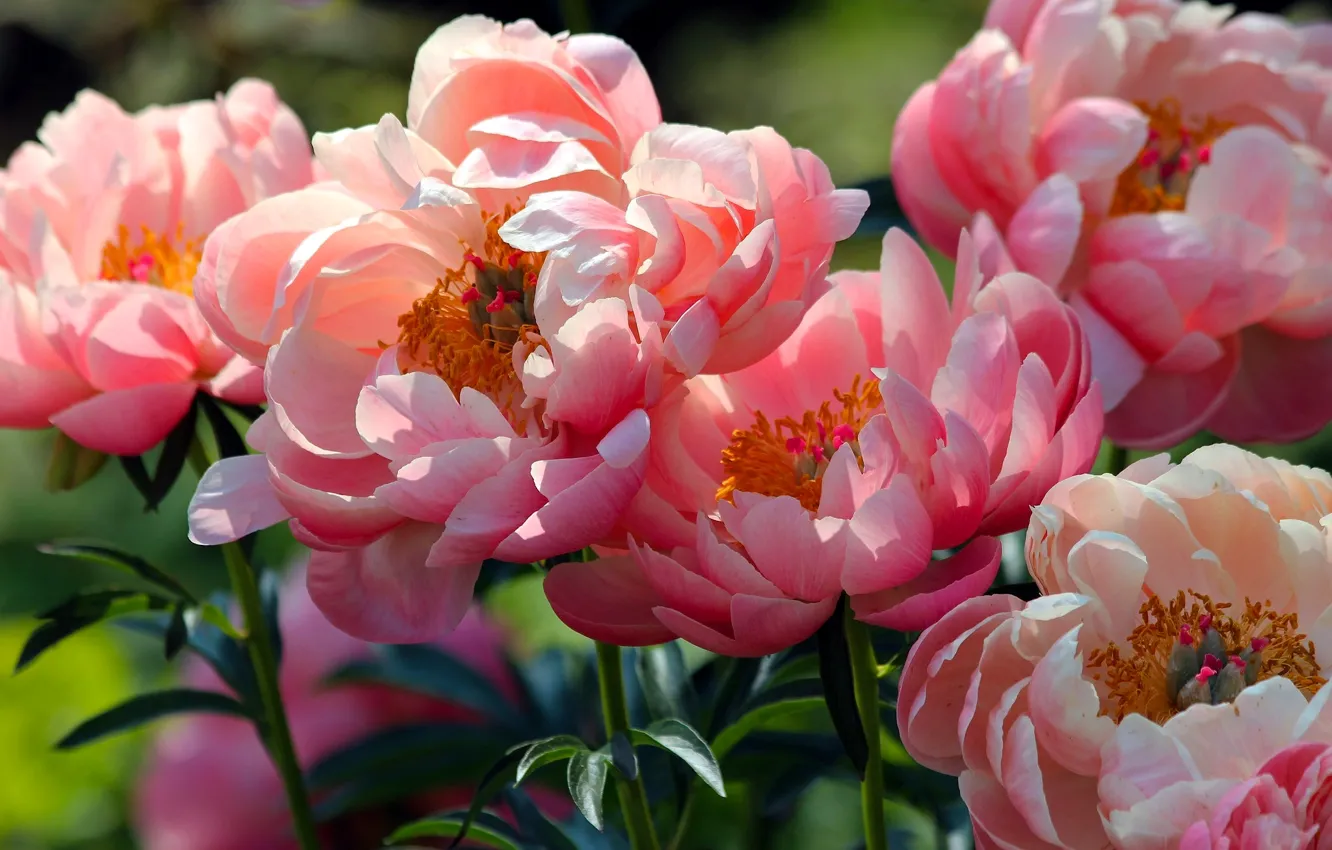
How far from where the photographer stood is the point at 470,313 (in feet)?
2.02

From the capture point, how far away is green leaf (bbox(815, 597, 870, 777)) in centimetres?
56

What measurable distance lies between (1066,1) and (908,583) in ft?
1.29

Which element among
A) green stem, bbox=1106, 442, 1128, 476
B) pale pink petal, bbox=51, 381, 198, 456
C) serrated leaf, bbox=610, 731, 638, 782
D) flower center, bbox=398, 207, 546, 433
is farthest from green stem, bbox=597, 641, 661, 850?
green stem, bbox=1106, 442, 1128, 476

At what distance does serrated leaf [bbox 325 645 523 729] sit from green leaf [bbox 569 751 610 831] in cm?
28

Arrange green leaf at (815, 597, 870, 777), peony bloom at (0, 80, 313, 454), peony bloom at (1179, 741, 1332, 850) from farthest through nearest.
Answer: peony bloom at (0, 80, 313, 454)
green leaf at (815, 597, 870, 777)
peony bloom at (1179, 741, 1332, 850)

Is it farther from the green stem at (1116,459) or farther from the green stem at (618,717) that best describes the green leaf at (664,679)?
the green stem at (1116,459)

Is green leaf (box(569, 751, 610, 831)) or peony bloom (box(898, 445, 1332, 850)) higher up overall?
peony bloom (box(898, 445, 1332, 850))

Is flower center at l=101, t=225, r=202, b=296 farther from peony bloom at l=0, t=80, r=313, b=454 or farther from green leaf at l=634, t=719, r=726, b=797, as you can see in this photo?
green leaf at l=634, t=719, r=726, b=797

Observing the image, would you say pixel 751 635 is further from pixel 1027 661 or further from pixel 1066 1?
pixel 1066 1

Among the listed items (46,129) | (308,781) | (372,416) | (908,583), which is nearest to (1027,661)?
(908,583)

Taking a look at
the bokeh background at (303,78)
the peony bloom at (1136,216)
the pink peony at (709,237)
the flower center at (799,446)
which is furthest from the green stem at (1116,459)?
the bokeh background at (303,78)

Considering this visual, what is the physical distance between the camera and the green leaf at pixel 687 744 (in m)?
0.55

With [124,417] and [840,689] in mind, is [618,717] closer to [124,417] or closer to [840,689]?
[840,689]

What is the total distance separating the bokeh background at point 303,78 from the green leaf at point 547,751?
0.82 metres
